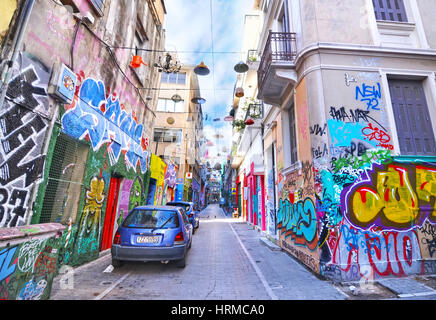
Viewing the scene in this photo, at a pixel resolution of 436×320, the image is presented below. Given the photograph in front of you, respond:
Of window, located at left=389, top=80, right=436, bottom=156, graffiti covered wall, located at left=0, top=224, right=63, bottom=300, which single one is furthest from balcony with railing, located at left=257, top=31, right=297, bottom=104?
graffiti covered wall, located at left=0, top=224, right=63, bottom=300

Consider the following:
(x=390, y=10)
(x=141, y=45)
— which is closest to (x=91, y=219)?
(x=141, y=45)

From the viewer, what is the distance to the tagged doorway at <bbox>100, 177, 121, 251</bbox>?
271 inches

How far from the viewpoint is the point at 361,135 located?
18.4 ft

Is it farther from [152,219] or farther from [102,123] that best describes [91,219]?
[102,123]

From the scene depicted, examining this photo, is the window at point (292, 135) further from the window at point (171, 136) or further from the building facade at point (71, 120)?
the window at point (171, 136)

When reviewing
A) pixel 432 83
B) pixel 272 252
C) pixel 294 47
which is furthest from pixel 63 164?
pixel 432 83

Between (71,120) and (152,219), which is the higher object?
(71,120)

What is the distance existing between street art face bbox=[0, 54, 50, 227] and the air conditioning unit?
135 millimetres

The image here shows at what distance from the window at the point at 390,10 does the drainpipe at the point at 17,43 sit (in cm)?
977

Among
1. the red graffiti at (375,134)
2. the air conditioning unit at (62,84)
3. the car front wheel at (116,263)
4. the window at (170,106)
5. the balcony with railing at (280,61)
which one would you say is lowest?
the car front wheel at (116,263)

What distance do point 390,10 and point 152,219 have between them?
1059 centimetres

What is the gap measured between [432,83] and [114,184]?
36.7 feet

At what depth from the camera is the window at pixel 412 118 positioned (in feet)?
19.4

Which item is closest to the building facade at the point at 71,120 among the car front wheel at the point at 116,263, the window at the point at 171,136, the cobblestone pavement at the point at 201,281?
the cobblestone pavement at the point at 201,281
